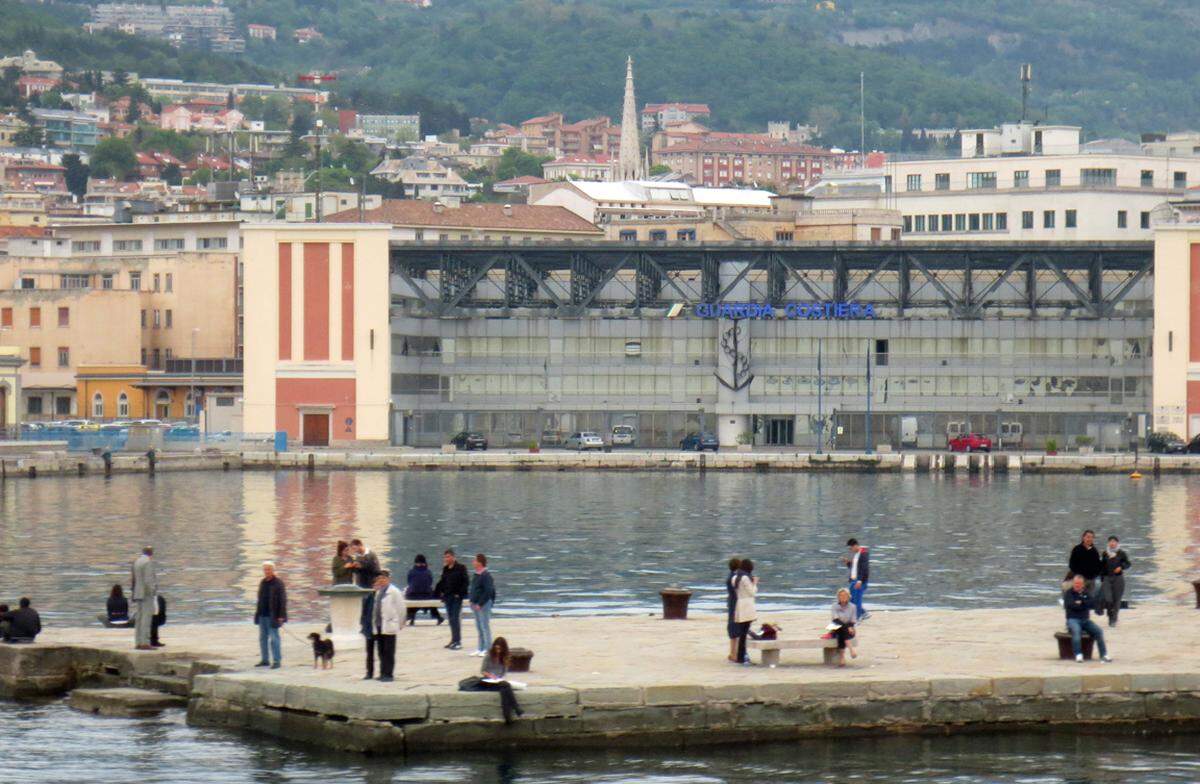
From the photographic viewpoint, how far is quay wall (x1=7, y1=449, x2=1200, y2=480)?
427 feet

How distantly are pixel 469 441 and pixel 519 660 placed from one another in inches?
4075

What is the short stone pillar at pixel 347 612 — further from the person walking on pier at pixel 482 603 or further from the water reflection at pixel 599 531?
the water reflection at pixel 599 531

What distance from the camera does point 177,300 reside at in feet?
547

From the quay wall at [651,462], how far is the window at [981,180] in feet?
177

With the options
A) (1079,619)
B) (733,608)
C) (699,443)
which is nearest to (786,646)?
(733,608)

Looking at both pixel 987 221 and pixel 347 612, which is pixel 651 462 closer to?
pixel 987 221

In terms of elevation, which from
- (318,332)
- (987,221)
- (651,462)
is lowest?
(651,462)

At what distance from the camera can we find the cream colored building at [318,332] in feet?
458

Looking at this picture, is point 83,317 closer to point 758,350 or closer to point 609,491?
point 758,350

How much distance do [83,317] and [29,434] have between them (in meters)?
20.4

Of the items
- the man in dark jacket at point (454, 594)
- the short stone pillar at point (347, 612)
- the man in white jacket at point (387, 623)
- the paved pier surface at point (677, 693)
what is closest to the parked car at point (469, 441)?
the paved pier surface at point (677, 693)

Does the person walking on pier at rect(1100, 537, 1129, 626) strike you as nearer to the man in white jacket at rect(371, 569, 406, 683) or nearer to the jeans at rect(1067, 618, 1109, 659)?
the jeans at rect(1067, 618, 1109, 659)

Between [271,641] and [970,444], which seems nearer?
[271,641]

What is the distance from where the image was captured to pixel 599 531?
282 feet
